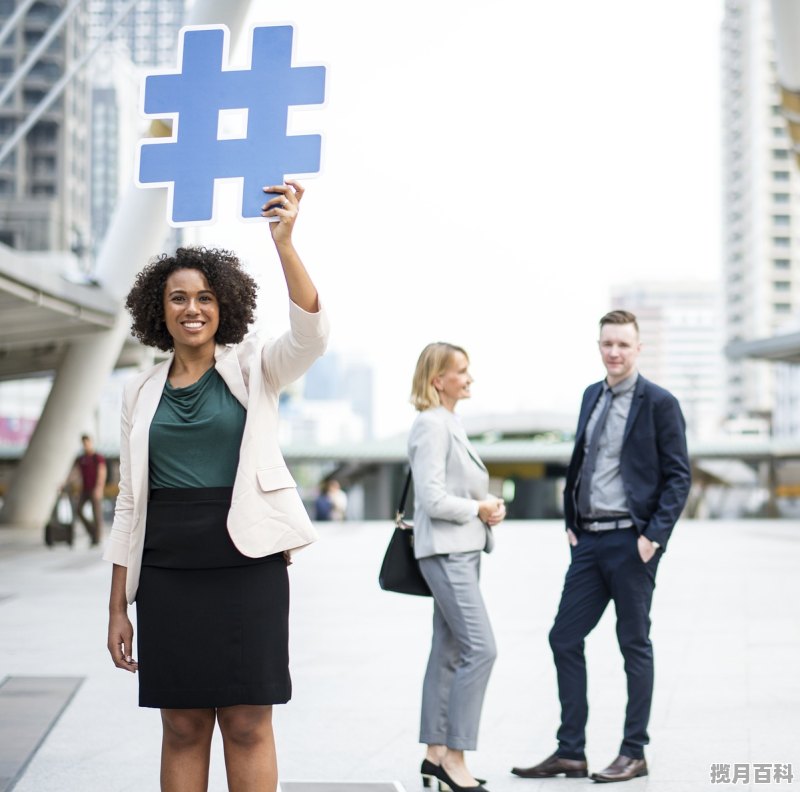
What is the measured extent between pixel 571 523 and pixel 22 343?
20835 millimetres

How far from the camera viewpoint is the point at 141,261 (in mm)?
23391

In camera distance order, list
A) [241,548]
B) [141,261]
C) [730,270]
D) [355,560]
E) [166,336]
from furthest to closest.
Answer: [730,270] → [141,261] → [355,560] → [166,336] → [241,548]

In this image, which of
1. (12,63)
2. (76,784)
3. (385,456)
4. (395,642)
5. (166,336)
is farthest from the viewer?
(12,63)

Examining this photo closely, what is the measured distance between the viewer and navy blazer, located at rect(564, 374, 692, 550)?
204 inches

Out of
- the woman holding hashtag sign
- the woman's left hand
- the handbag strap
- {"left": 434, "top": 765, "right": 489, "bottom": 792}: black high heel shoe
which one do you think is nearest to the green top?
the woman holding hashtag sign

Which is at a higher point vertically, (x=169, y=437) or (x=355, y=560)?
(x=169, y=437)

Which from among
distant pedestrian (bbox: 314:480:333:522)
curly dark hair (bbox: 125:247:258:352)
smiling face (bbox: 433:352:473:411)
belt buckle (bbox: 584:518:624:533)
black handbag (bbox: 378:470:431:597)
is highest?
curly dark hair (bbox: 125:247:258:352)

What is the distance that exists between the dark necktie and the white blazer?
2.14 m

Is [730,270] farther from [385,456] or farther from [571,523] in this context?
[571,523]

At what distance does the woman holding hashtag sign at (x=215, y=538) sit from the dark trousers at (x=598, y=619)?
7.01 feet

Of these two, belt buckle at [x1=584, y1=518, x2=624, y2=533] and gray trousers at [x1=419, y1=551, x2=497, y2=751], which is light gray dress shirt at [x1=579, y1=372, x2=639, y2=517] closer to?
belt buckle at [x1=584, y1=518, x2=624, y2=533]

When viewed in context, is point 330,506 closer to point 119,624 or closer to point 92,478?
point 92,478

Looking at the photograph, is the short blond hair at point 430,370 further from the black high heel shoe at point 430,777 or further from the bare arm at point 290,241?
the bare arm at point 290,241

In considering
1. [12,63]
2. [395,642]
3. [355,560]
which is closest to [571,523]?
[395,642]
